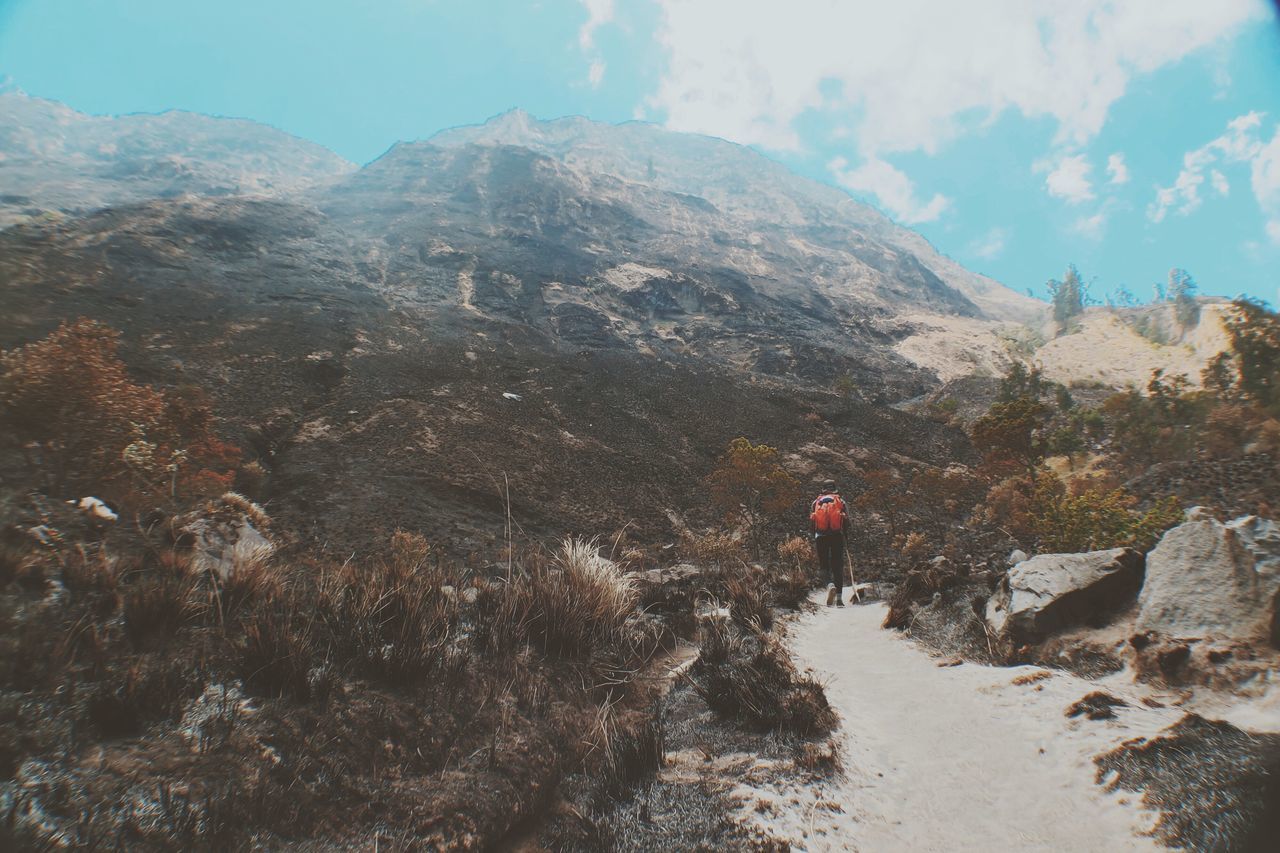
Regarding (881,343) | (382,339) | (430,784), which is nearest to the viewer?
(430,784)

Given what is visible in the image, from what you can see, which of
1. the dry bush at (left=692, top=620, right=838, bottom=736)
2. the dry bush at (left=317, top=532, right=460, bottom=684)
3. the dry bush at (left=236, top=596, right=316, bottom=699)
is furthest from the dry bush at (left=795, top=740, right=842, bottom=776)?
the dry bush at (left=236, top=596, right=316, bottom=699)

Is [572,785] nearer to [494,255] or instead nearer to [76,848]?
[76,848]

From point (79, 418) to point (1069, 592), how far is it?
14508 millimetres

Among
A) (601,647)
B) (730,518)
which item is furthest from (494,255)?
(601,647)

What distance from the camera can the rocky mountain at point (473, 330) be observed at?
24484 mm

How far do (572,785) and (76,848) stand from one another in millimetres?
1914

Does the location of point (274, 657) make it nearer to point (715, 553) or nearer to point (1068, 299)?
point (715, 553)

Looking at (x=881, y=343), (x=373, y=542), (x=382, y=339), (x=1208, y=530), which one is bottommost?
(x=373, y=542)

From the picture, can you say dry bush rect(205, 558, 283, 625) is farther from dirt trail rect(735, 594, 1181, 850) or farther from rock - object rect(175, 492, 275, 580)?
dirt trail rect(735, 594, 1181, 850)

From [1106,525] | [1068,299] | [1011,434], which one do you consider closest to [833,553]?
[1106,525]

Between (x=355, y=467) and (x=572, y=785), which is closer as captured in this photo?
(x=572, y=785)

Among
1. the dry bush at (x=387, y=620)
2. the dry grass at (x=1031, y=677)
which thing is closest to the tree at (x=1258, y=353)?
the dry grass at (x=1031, y=677)

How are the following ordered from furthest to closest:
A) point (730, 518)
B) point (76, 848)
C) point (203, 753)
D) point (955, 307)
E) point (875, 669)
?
1. point (955, 307)
2. point (730, 518)
3. point (875, 669)
4. point (203, 753)
5. point (76, 848)

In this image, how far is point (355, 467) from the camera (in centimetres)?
2217
